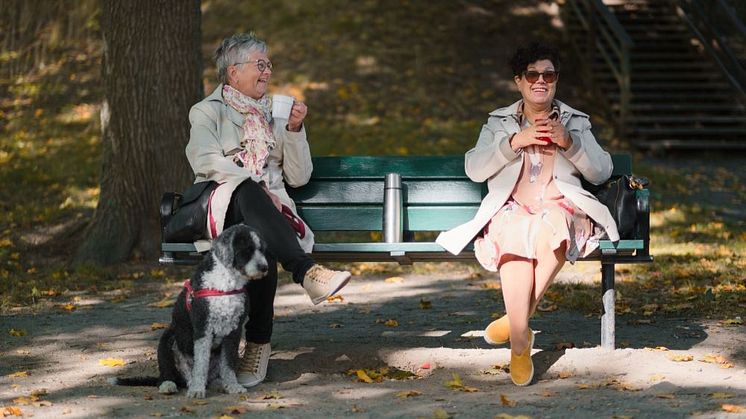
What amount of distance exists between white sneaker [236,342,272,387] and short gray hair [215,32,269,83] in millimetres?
1390

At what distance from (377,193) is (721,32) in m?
12.0

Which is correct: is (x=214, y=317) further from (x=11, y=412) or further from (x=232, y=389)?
(x=11, y=412)

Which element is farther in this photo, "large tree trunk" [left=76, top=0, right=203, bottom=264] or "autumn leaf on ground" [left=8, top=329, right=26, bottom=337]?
"large tree trunk" [left=76, top=0, right=203, bottom=264]

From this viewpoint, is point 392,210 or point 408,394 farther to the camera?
point 392,210

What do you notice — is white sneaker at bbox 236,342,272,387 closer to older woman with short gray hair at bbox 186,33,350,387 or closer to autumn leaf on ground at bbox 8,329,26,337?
older woman with short gray hair at bbox 186,33,350,387

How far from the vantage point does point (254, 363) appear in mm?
5789

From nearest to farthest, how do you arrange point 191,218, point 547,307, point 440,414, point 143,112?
point 440,414 < point 191,218 < point 547,307 < point 143,112

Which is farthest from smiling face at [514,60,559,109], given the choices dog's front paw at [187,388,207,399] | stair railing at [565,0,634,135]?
stair railing at [565,0,634,135]

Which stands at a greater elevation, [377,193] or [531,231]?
[377,193]

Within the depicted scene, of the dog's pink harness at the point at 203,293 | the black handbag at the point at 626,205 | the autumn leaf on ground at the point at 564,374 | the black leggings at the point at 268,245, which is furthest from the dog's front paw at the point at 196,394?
the black handbag at the point at 626,205

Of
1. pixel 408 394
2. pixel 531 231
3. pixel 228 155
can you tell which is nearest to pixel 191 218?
pixel 228 155

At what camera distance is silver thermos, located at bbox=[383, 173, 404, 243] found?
6332mm

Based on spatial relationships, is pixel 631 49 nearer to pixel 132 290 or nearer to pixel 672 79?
pixel 672 79

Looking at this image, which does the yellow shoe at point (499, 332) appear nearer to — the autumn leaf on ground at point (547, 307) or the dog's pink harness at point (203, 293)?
the dog's pink harness at point (203, 293)
